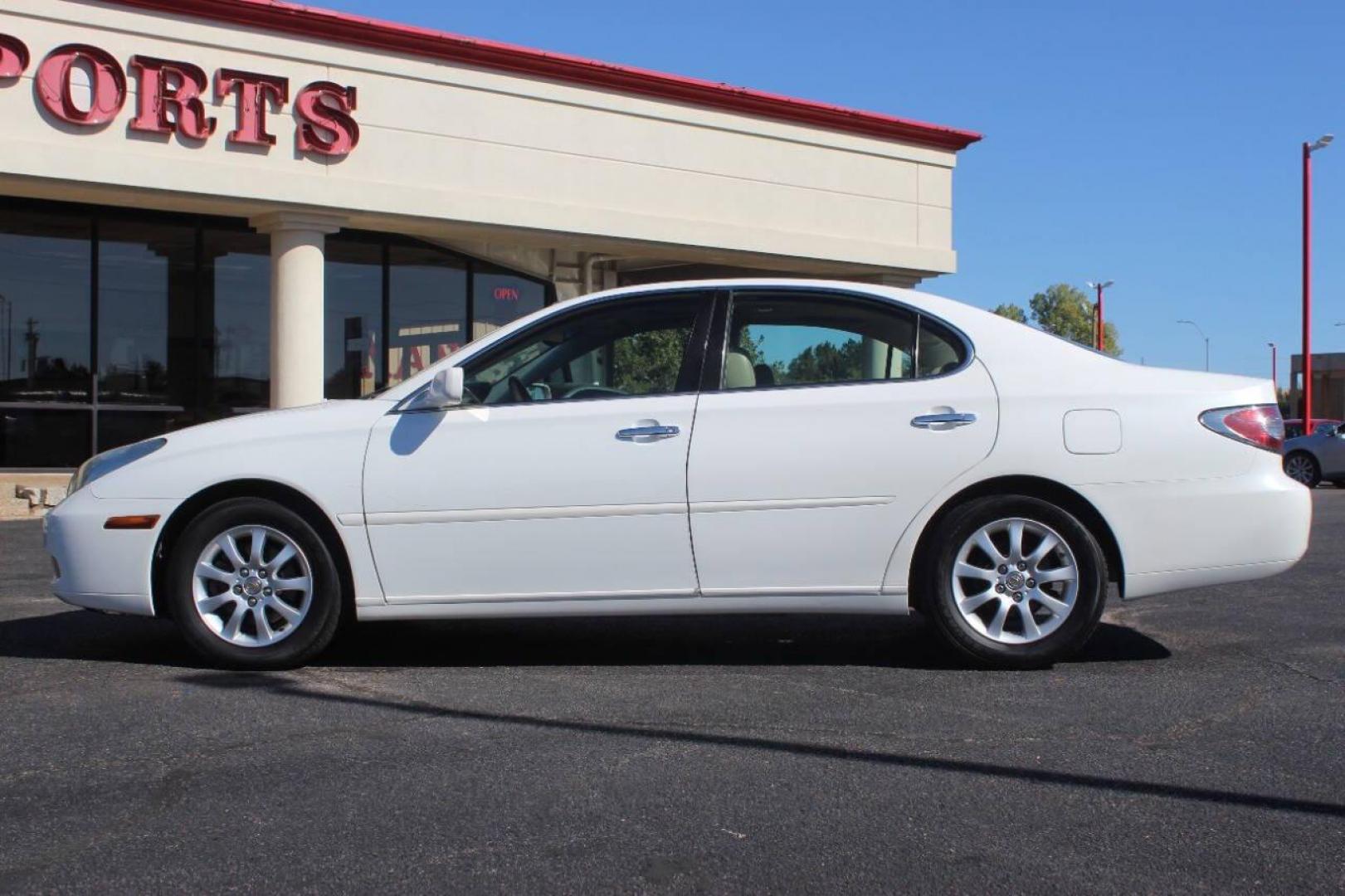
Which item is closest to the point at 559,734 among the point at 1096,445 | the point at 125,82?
the point at 1096,445

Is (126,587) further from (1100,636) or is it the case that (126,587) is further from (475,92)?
(475,92)

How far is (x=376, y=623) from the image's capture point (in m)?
7.15

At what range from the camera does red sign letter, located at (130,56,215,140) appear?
46.7 ft

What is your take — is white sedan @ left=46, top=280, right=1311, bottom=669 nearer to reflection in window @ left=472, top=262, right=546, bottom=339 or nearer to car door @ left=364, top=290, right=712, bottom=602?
car door @ left=364, top=290, right=712, bottom=602

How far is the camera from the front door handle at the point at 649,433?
5582 mm

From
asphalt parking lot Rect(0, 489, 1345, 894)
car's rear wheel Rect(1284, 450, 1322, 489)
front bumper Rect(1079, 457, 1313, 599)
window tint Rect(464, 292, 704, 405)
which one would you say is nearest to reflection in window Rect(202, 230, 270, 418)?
asphalt parking lot Rect(0, 489, 1345, 894)

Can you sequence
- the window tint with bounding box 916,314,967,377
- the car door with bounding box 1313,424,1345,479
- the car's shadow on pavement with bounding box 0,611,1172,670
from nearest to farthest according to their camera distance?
the window tint with bounding box 916,314,967,377 → the car's shadow on pavement with bounding box 0,611,1172,670 → the car door with bounding box 1313,424,1345,479

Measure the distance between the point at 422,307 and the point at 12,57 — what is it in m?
5.68

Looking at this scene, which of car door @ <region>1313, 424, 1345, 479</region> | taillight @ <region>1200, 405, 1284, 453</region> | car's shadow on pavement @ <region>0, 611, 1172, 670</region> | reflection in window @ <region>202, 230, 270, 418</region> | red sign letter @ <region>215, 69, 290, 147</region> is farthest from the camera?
car door @ <region>1313, 424, 1345, 479</region>

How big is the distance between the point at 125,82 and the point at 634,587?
1092cm

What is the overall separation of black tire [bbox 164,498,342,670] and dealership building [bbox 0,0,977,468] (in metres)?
9.51

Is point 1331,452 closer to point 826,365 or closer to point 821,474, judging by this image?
point 826,365

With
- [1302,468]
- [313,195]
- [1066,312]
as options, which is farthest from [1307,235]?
[1066,312]

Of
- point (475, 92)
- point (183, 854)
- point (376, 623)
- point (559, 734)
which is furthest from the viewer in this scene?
point (475, 92)
